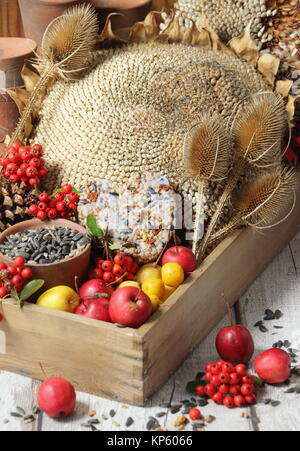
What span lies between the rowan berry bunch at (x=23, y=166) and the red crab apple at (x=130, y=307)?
17.6 inches

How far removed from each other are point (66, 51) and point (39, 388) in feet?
3.00

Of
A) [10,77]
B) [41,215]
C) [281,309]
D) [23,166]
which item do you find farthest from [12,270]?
[10,77]

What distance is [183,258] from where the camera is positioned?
1.64 m

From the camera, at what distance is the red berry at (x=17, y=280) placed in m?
1.51

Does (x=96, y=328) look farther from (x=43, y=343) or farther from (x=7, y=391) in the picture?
(x=7, y=391)

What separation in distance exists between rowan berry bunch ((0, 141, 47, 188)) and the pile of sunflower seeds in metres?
0.17

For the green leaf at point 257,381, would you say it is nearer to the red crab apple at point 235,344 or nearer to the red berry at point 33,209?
the red crab apple at point 235,344

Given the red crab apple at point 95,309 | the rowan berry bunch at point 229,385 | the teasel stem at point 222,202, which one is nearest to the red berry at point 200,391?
the rowan berry bunch at point 229,385

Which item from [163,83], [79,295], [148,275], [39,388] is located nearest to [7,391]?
[39,388]

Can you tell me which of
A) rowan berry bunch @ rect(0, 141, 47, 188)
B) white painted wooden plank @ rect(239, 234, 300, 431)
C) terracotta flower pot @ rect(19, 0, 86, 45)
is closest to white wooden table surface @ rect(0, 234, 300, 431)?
white painted wooden plank @ rect(239, 234, 300, 431)

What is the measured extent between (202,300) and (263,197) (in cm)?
29

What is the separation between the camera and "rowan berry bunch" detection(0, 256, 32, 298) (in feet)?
4.98

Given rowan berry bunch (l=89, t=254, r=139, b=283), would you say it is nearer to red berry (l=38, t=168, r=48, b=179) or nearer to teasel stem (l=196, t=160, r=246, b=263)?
teasel stem (l=196, t=160, r=246, b=263)

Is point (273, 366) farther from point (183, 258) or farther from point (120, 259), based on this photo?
point (120, 259)
